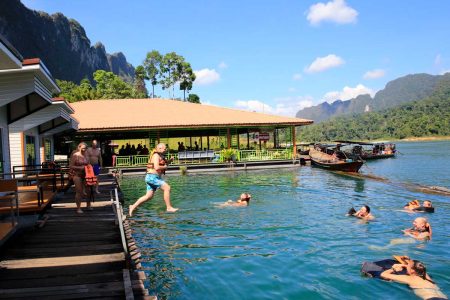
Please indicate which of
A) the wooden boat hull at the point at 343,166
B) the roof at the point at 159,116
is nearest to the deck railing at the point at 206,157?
the roof at the point at 159,116

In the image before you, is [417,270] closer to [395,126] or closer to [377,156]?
[377,156]

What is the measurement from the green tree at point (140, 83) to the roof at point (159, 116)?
91.1 ft

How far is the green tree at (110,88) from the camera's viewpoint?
6259 centimetres

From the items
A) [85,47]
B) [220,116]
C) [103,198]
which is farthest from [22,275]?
[85,47]

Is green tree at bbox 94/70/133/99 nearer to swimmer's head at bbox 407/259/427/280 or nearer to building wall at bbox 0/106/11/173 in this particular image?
building wall at bbox 0/106/11/173

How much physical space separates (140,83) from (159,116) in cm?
3841

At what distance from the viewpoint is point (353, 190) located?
1869cm

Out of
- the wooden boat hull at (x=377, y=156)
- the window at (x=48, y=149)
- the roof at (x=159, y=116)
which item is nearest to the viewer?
the window at (x=48, y=149)

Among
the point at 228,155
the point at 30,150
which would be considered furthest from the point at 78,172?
the point at 228,155

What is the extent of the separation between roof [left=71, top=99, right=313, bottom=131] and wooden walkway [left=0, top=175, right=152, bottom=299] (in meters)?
21.0

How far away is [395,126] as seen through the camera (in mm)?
129000

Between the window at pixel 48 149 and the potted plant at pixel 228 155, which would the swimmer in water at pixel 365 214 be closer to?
the potted plant at pixel 228 155

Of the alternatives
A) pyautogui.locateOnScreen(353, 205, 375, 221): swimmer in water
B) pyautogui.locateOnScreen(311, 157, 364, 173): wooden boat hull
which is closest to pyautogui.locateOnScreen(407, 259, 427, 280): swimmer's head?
pyautogui.locateOnScreen(353, 205, 375, 221): swimmer in water

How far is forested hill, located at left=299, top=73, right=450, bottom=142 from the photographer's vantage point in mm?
117125
